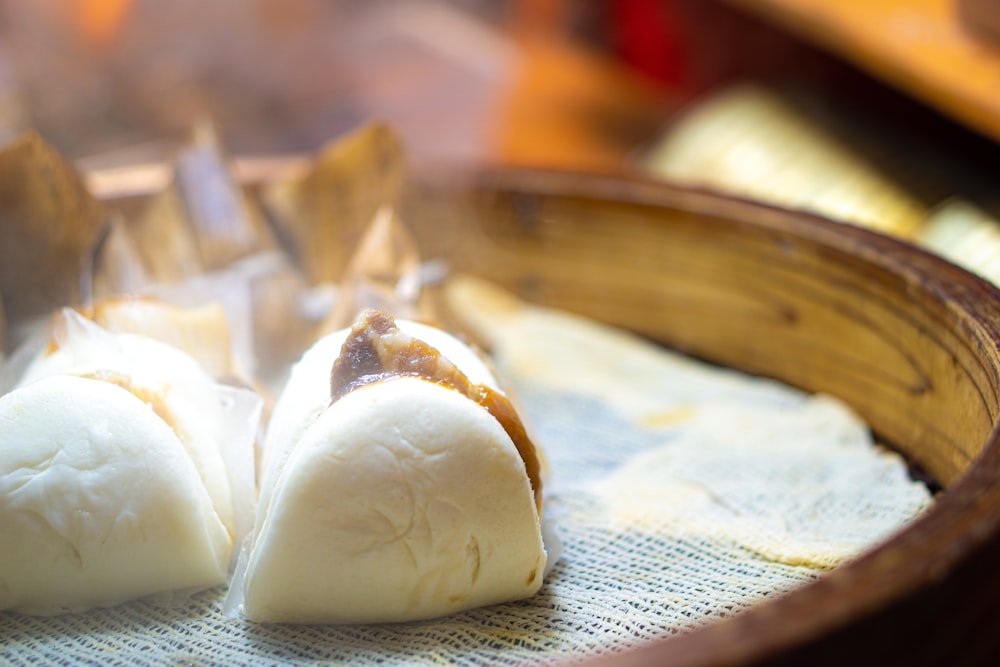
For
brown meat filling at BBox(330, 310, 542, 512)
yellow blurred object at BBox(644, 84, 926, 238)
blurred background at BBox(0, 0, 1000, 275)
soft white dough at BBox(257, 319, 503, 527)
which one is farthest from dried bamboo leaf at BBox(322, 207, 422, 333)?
yellow blurred object at BBox(644, 84, 926, 238)

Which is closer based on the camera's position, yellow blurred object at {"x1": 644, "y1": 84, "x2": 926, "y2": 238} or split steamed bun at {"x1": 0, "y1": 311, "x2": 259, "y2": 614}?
split steamed bun at {"x1": 0, "y1": 311, "x2": 259, "y2": 614}

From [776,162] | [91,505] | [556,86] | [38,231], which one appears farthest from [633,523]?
[556,86]

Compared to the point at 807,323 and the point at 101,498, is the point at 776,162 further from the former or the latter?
the point at 101,498

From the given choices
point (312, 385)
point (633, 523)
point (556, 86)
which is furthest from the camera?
point (556, 86)

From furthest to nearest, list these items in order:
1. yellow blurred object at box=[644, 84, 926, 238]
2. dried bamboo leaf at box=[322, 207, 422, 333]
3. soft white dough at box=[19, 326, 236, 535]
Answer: yellow blurred object at box=[644, 84, 926, 238]
dried bamboo leaf at box=[322, 207, 422, 333]
soft white dough at box=[19, 326, 236, 535]

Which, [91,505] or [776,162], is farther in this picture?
[776,162]

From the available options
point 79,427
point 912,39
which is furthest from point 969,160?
point 79,427

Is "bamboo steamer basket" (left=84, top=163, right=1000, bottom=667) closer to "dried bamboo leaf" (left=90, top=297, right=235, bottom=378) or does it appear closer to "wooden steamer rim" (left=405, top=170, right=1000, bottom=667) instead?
"wooden steamer rim" (left=405, top=170, right=1000, bottom=667)

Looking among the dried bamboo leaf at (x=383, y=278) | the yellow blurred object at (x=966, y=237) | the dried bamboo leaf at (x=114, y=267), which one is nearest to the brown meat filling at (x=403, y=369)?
the dried bamboo leaf at (x=383, y=278)

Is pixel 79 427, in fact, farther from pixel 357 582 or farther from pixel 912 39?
pixel 912 39
